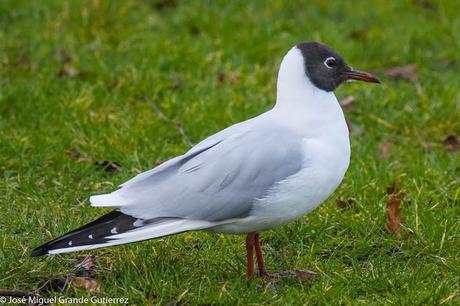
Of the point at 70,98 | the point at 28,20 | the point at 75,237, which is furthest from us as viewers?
the point at 28,20

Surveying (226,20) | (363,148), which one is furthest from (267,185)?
(226,20)

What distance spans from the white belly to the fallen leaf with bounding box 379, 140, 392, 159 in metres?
2.03

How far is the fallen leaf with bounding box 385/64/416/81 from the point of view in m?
7.84

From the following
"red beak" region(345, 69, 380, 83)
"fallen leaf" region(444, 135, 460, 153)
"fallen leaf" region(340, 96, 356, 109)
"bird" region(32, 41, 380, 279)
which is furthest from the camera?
"fallen leaf" region(340, 96, 356, 109)

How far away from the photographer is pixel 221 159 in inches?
174

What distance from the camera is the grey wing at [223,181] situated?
433 centimetres

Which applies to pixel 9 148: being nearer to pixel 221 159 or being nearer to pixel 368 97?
pixel 221 159

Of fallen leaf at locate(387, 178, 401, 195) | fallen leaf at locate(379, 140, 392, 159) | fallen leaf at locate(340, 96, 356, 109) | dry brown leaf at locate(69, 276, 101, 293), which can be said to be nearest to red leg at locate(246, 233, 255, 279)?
dry brown leaf at locate(69, 276, 101, 293)

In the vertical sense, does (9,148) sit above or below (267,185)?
below

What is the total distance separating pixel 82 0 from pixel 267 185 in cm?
445

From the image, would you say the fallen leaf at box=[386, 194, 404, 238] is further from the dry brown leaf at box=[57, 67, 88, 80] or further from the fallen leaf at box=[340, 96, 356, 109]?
the dry brown leaf at box=[57, 67, 88, 80]

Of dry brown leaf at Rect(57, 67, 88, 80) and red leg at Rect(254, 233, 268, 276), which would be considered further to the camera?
dry brown leaf at Rect(57, 67, 88, 80)

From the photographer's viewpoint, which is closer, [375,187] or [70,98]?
[375,187]

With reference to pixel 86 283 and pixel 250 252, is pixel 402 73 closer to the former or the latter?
pixel 250 252
